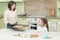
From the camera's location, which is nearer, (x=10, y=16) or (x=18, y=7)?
(x=10, y=16)

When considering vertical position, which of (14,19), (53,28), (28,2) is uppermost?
(28,2)

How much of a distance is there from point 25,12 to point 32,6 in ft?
0.95

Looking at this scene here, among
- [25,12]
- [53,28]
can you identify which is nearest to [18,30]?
[53,28]

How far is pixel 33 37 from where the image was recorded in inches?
112

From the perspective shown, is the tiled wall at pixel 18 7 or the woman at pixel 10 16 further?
the tiled wall at pixel 18 7

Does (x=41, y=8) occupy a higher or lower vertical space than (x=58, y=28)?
higher

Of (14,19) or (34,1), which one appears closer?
(14,19)

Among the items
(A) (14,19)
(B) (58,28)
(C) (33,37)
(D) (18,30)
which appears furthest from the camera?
(B) (58,28)

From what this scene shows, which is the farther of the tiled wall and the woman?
the tiled wall

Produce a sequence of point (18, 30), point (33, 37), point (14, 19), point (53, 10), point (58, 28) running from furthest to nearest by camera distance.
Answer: point (53, 10), point (58, 28), point (14, 19), point (18, 30), point (33, 37)

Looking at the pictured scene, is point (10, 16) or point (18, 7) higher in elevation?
point (18, 7)

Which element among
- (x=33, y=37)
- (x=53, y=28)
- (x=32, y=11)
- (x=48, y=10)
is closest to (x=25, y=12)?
(x=32, y=11)

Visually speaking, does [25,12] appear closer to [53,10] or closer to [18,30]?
[53,10]

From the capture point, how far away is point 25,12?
580 centimetres
